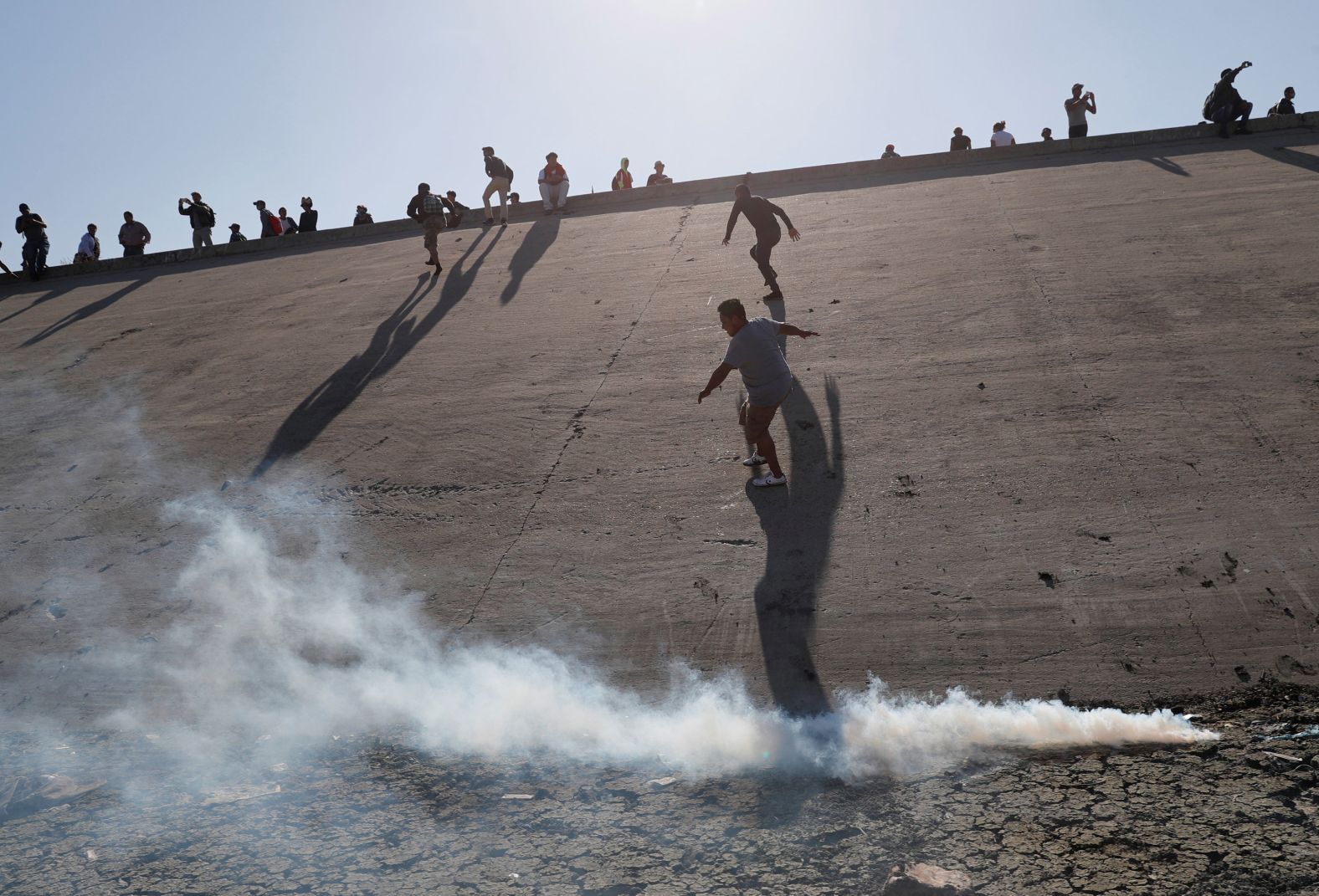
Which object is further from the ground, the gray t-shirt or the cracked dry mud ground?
the gray t-shirt

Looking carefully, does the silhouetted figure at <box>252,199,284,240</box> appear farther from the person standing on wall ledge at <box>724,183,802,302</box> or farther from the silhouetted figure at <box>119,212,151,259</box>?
the person standing on wall ledge at <box>724,183,802,302</box>

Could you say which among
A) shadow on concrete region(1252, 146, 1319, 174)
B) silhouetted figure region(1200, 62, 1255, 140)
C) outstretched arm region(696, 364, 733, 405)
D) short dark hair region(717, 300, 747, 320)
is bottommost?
outstretched arm region(696, 364, 733, 405)

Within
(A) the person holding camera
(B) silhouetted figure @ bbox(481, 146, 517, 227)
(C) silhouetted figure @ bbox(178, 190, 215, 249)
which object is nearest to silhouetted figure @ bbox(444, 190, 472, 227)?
(B) silhouetted figure @ bbox(481, 146, 517, 227)

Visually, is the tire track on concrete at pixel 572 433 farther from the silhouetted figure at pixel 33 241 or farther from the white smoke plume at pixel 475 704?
the silhouetted figure at pixel 33 241

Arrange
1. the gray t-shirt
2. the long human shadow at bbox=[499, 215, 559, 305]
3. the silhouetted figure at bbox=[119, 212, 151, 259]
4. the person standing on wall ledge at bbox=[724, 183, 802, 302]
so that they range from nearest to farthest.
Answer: the gray t-shirt, the person standing on wall ledge at bbox=[724, 183, 802, 302], the long human shadow at bbox=[499, 215, 559, 305], the silhouetted figure at bbox=[119, 212, 151, 259]

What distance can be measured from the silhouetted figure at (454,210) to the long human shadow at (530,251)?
1.46m

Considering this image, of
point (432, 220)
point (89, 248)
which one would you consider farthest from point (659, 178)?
point (89, 248)

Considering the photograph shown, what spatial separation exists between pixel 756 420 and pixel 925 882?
3.65m

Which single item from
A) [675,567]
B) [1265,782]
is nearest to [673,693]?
→ [675,567]

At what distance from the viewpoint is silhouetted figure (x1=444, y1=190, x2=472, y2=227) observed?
16559 millimetres

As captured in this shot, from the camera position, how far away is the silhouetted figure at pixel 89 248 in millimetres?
18609

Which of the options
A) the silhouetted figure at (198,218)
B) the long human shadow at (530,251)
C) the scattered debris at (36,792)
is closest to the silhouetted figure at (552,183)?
the long human shadow at (530,251)

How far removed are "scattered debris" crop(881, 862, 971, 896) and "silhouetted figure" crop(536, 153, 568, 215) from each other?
14.3 meters

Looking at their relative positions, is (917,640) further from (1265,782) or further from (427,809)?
(427,809)
